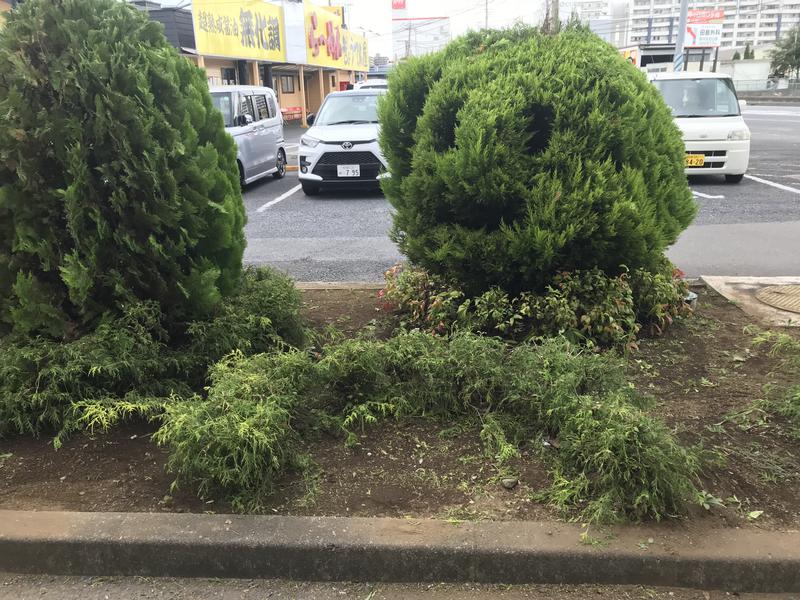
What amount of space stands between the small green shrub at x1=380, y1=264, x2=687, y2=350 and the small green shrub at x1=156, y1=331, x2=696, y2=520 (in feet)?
0.93

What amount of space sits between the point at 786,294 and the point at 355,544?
14.1 ft

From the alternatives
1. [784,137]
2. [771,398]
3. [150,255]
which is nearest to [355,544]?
[150,255]

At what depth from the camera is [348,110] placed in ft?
38.8

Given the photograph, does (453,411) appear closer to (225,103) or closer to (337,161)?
(337,161)

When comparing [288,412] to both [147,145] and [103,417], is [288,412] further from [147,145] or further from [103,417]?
[147,145]

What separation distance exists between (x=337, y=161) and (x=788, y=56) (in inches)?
2298

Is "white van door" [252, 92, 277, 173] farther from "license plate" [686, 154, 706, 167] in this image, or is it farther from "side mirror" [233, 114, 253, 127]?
"license plate" [686, 154, 706, 167]

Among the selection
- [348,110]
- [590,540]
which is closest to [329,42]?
[348,110]

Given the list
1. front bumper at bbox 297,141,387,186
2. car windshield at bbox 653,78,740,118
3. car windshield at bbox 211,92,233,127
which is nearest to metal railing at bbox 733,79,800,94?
car windshield at bbox 653,78,740,118

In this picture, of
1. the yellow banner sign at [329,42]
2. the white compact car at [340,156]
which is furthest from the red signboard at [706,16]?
the white compact car at [340,156]

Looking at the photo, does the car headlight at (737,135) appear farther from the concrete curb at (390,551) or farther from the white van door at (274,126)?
the concrete curb at (390,551)

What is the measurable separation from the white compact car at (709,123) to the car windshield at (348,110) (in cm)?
525

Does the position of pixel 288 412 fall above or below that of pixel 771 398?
above

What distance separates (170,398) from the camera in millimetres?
3150
